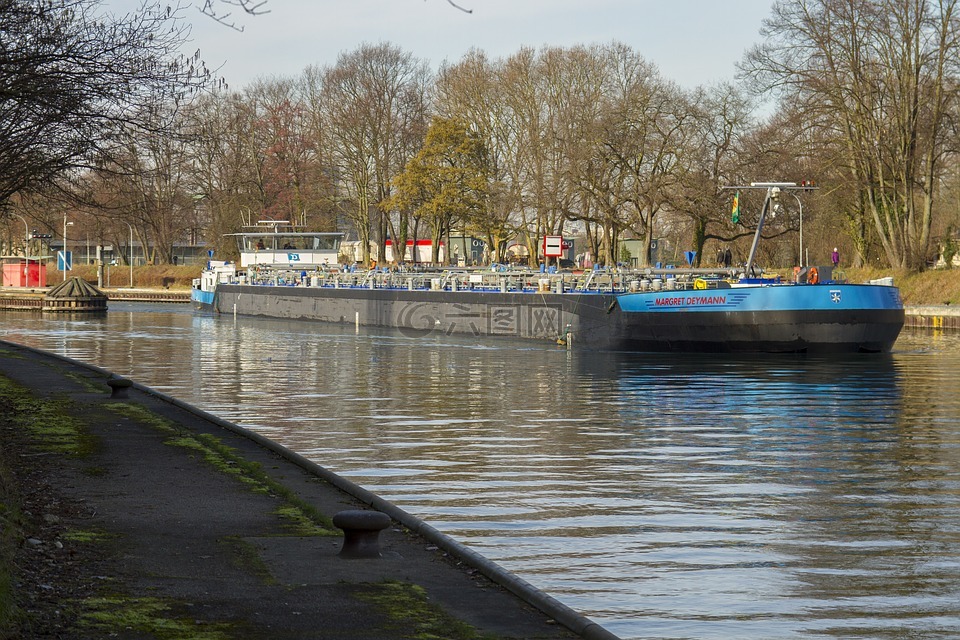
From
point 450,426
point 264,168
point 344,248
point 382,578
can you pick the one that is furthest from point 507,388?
point 344,248

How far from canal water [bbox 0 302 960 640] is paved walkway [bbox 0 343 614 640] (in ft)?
3.69

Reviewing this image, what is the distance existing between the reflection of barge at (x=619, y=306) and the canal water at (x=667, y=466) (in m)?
1.05

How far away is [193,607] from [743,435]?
14.6m

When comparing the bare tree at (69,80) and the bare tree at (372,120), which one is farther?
the bare tree at (372,120)

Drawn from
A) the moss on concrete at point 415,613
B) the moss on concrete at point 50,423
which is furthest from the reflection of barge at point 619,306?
the moss on concrete at point 415,613

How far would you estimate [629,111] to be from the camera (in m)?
72.8

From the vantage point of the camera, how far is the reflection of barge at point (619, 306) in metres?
37.6

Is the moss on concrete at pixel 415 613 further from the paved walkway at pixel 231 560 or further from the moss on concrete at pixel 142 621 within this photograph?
the moss on concrete at pixel 142 621

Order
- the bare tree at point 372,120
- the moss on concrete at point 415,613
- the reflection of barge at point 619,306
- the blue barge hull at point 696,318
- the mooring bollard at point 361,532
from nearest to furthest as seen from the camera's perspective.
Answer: the moss on concrete at point 415,613, the mooring bollard at point 361,532, the blue barge hull at point 696,318, the reflection of barge at point 619,306, the bare tree at point 372,120

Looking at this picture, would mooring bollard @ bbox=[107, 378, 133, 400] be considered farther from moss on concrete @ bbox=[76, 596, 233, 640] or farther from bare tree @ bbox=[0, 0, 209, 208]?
moss on concrete @ bbox=[76, 596, 233, 640]

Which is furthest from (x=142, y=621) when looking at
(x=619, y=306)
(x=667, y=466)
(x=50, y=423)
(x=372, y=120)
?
(x=372, y=120)

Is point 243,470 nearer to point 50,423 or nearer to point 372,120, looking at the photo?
point 50,423

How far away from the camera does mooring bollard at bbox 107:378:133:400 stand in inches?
880

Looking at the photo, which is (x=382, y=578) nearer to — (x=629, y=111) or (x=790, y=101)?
(x=790, y=101)
